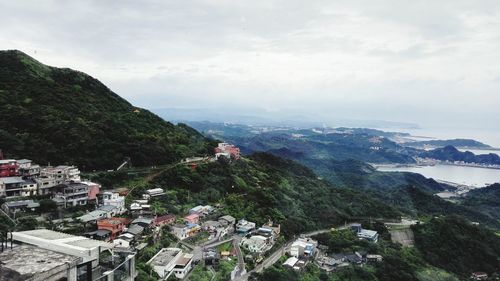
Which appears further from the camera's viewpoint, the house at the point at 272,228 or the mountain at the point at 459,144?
the mountain at the point at 459,144

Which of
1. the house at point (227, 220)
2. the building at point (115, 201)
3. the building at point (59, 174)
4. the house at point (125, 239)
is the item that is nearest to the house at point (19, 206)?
the building at point (59, 174)

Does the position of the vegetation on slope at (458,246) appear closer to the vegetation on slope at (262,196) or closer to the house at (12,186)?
the vegetation on slope at (262,196)

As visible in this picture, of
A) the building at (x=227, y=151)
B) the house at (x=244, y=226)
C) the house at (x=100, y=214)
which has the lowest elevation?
the house at (x=244, y=226)

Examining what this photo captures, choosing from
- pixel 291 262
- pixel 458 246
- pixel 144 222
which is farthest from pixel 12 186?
pixel 458 246

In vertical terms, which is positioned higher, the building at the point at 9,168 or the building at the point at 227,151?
the building at the point at 227,151

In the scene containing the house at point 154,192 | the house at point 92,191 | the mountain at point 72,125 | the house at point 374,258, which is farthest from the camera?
the mountain at point 72,125

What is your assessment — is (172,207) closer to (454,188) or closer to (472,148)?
(454,188)

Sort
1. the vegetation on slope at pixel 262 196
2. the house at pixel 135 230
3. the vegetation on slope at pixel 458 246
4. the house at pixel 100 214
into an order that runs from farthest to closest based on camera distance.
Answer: the vegetation on slope at pixel 458 246, the vegetation on slope at pixel 262 196, the house at pixel 100 214, the house at pixel 135 230

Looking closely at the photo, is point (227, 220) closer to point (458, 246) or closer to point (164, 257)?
point (164, 257)

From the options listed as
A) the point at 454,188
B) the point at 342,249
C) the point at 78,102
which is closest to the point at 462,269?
the point at 342,249
